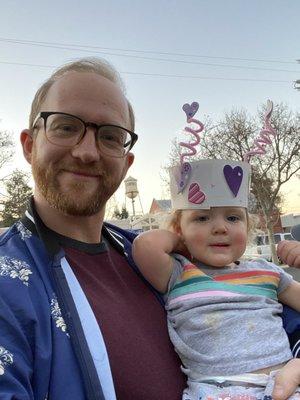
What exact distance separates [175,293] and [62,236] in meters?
0.57

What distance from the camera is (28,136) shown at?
6.54 ft

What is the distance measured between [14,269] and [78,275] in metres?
0.33

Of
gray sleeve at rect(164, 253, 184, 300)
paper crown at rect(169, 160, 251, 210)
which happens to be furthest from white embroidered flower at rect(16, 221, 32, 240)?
paper crown at rect(169, 160, 251, 210)

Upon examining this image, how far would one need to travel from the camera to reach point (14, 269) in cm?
140

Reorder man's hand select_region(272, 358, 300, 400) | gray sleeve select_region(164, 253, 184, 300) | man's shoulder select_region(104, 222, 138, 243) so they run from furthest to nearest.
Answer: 1. man's shoulder select_region(104, 222, 138, 243)
2. gray sleeve select_region(164, 253, 184, 300)
3. man's hand select_region(272, 358, 300, 400)

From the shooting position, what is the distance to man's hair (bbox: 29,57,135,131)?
2010 millimetres

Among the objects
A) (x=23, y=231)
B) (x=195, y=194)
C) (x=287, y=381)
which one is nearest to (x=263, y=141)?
(x=195, y=194)

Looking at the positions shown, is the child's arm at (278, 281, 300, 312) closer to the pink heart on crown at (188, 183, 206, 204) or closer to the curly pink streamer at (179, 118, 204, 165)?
the pink heart on crown at (188, 183, 206, 204)

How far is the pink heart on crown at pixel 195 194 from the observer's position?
6.68 feet

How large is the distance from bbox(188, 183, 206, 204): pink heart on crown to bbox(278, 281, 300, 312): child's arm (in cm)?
62

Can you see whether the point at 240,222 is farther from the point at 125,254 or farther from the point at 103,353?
the point at 103,353

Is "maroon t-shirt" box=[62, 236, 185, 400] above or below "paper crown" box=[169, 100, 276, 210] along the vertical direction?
below

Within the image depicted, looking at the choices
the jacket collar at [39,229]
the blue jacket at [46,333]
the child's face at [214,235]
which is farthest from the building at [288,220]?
the blue jacket at [46,333]

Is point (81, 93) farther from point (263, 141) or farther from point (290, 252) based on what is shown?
point (290, 252)
